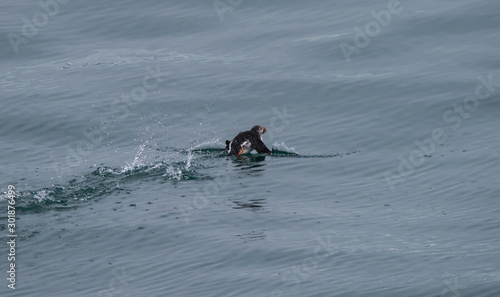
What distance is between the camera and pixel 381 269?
55.6 feet

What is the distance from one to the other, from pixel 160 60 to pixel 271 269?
20129mm

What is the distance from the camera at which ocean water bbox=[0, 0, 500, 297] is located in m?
17.2

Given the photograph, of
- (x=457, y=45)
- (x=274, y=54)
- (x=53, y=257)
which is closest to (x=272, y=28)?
(x=274, y=54)

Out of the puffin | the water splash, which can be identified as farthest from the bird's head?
the water splash

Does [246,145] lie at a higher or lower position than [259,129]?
lower

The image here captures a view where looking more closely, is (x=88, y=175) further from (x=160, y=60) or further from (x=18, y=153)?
(x=160, y=60)

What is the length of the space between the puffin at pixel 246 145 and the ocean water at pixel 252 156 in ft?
1.29

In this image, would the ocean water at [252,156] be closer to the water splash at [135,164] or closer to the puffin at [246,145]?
the water splash at [135,164]

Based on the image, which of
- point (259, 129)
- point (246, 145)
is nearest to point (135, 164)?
point (246, 145)

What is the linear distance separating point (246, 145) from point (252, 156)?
43 cm

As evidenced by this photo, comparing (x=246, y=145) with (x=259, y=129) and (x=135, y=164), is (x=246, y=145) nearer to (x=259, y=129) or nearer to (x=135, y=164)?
(x=259, y=129)

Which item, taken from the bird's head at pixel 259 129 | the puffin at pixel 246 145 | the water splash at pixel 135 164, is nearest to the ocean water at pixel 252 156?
the water splash at pixel 135 164

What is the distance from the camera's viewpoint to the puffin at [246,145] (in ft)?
82.4

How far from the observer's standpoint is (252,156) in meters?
25.3
